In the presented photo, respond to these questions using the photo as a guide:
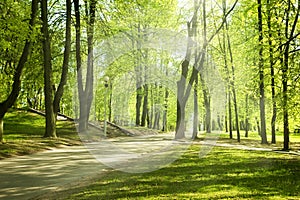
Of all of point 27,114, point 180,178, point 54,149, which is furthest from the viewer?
point 27,114

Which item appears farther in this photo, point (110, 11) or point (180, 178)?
point (110, 11)

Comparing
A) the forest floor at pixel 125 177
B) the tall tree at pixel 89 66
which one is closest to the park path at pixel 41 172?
the forest floor at pixel 125 177

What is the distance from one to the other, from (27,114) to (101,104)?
19555 millimetres

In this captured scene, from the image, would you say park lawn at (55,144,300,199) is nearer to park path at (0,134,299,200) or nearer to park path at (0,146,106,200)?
park path at (0,134,299,200)

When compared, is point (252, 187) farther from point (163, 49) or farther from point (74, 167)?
point (163, 49)

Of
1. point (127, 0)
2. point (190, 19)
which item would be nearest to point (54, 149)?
point (127, 0)

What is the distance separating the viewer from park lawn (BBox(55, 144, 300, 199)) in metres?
6.48

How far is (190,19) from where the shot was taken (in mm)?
27266

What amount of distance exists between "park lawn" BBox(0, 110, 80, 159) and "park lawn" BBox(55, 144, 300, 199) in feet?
19.5

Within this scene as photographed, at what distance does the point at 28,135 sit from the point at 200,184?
52.5 ft

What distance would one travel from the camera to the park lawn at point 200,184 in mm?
6484

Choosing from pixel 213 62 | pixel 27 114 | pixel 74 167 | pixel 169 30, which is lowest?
pixel 74 167

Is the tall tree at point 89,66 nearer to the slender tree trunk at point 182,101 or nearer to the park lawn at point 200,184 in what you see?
the slender tree trunk at point 182,101

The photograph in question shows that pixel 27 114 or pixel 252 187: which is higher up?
pixel 27 114
